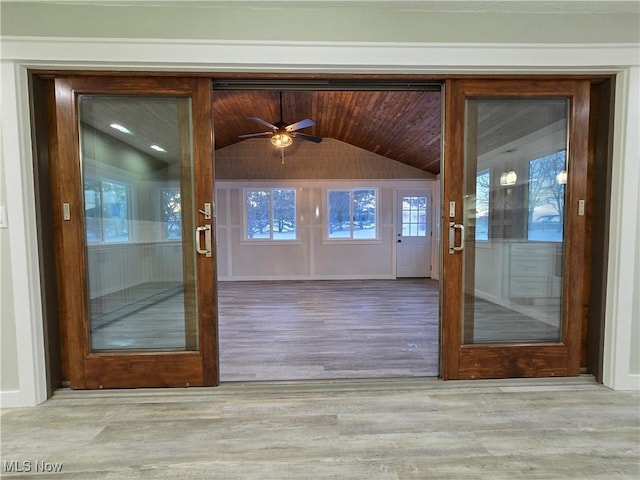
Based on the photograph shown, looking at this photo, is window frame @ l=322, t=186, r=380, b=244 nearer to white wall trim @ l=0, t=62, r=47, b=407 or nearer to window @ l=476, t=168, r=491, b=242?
window @ l=476, t=168, r=491, b=242

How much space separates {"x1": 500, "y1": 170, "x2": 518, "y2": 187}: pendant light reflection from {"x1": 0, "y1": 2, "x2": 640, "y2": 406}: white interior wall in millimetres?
580

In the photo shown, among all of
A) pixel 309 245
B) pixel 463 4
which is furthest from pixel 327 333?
pixel 309 245

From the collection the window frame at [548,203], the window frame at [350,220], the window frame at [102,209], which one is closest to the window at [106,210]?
the window frame at [102,209]

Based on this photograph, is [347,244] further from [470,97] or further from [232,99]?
[470,97]

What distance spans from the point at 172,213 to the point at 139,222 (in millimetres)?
236

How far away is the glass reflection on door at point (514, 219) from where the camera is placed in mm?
2086

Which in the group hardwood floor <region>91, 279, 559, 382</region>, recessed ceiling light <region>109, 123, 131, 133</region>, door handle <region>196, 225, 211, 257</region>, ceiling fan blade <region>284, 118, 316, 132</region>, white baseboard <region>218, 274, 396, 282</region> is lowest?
white baseboard <region>218, 274, 396, 282</region>

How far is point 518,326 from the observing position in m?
2.18

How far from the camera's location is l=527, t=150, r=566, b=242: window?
6.92 ft

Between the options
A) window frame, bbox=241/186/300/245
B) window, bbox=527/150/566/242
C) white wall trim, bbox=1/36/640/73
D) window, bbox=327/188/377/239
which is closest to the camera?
white wall trim, bbox=1/36/640/73

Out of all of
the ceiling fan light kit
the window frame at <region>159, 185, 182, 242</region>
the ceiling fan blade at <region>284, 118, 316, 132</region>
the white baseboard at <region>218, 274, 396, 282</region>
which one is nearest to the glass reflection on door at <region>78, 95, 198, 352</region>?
the window frame at <region>159, 185, 182, 242</region>

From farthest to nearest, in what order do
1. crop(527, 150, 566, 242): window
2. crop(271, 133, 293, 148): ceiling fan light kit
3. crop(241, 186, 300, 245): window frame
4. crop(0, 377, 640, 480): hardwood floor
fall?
crop(241, 186, 300, 245): window frame
crop(271, 133, 293, 148): ceiling fan light kit
crop(527, 150, 566, 242): window
crop(0, 377, 640, 480): hardwood floor

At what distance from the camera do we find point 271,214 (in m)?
6.87

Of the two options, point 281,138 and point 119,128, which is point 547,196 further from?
point 281,138
